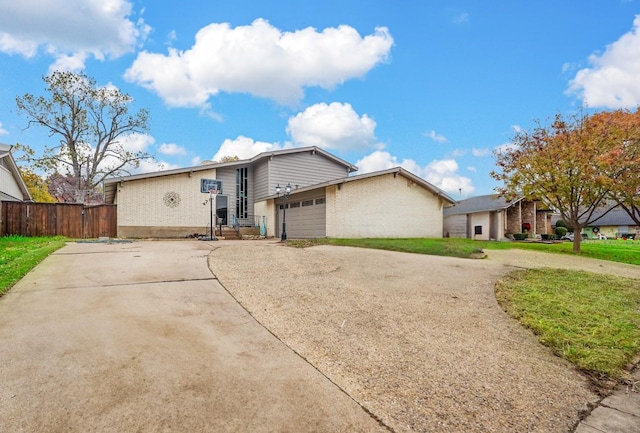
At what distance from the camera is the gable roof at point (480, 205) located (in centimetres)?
2321

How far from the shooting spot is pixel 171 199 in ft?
61.9

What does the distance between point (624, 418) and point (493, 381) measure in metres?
0.95

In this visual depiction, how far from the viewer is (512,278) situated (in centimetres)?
750

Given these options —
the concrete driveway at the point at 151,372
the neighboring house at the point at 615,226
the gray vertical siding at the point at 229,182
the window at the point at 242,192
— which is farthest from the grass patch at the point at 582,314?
the neighboring house at the point at 615,226

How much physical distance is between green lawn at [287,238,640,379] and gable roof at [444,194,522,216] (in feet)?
52.1

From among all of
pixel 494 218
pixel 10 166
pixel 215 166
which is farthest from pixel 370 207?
pixel 10 166

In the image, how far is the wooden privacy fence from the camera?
16953 millimetres

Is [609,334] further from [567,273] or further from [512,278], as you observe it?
[567,273]

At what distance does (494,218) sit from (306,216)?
14225 mm

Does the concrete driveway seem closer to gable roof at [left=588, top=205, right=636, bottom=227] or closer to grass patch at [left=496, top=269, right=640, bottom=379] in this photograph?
grass patch at [left=496, top=269, right=640, bottom=379]

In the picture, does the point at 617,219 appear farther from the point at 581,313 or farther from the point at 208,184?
the point at 581,313

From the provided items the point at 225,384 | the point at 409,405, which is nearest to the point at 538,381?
the point at 409,405

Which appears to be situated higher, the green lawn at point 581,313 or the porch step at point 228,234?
the porch step at point 228,234

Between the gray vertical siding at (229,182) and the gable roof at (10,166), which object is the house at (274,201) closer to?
the gray vertical siding at (229,182)
